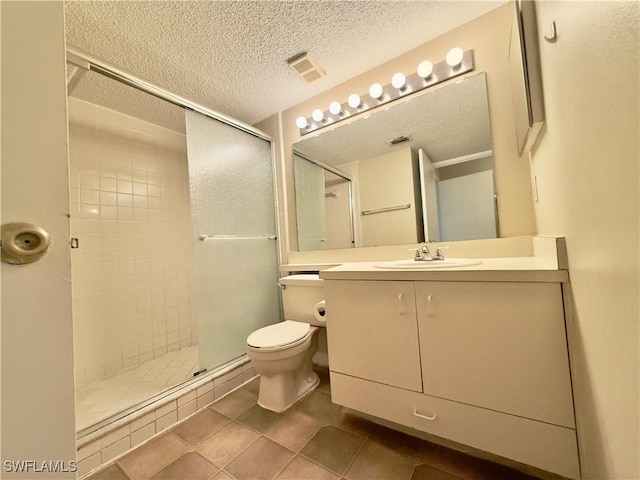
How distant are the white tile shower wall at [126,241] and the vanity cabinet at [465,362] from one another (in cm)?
176

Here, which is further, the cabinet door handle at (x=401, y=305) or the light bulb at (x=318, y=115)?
the light bulb at (x=318, y=115)

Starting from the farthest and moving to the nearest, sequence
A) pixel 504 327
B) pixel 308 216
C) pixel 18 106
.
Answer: pixel 308 216
pixel 504 327
pixel 18 106

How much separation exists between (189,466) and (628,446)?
140 cm

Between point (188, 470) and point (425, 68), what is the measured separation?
235 centimetres

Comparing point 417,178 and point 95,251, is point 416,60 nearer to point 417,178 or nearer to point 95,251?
point 417,178

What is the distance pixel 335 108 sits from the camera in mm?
1779

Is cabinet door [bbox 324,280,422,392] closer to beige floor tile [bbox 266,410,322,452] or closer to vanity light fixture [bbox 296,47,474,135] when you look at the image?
beige floor tile [bbox 266,410,322,452]

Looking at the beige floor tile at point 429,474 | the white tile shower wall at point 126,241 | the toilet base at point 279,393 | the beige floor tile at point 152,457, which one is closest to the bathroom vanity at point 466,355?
the beige floor tile at point 429,474

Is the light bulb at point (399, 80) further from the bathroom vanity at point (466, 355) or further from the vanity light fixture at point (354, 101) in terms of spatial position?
the bathroom vanity at point (466, 355)

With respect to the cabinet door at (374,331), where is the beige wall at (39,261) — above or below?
above

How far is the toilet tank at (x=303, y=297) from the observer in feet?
5.30

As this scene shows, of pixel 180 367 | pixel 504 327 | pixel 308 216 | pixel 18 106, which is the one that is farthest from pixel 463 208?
pixel 180 367

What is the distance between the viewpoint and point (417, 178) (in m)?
1.51

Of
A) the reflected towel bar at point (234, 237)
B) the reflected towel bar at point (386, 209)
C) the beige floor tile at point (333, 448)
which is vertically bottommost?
the beige floor tile at point (333, 448)
